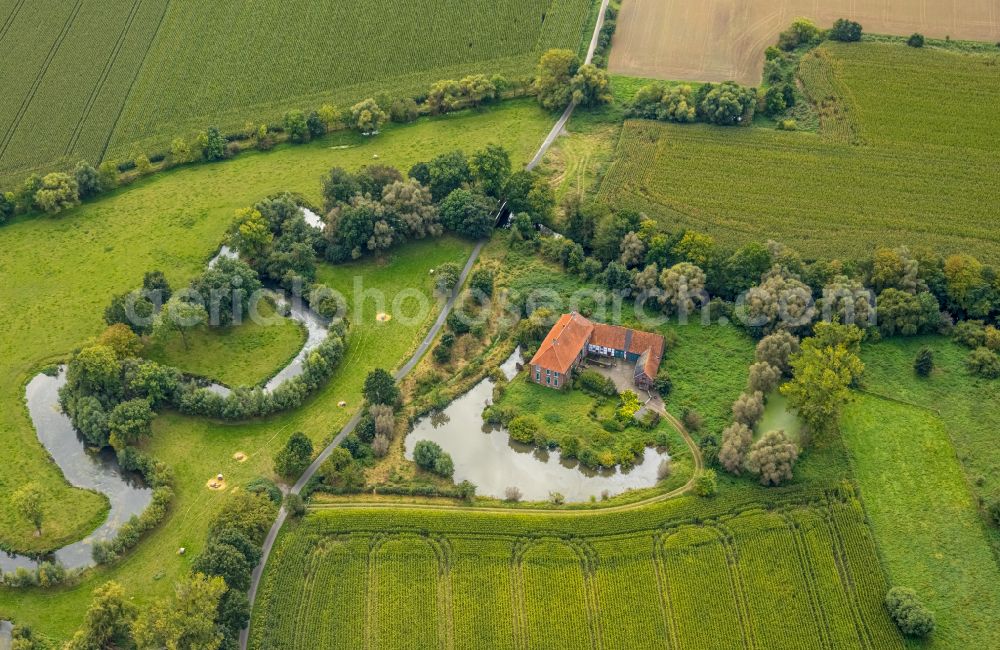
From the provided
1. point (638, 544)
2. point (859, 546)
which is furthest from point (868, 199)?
point (638, 544)

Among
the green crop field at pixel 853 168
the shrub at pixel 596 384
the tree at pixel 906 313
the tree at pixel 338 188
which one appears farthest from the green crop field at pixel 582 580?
the tree at pixel 338 188

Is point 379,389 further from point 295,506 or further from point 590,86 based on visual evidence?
point 590,86

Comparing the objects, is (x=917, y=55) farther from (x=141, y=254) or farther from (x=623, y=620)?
Answer: (x=141, y=254)

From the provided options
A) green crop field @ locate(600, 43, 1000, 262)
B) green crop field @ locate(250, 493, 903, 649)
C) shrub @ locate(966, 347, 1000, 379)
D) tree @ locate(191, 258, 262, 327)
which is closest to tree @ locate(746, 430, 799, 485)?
green crop field @ locate(250, 493, 903, 649)

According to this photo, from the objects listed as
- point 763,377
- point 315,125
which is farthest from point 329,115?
point 763,377

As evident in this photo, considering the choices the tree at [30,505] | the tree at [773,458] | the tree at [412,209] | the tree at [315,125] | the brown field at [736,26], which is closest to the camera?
the tree at [30,505]

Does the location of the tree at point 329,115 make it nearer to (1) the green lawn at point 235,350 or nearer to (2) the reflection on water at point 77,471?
(1) the green lawn at point 235,350
